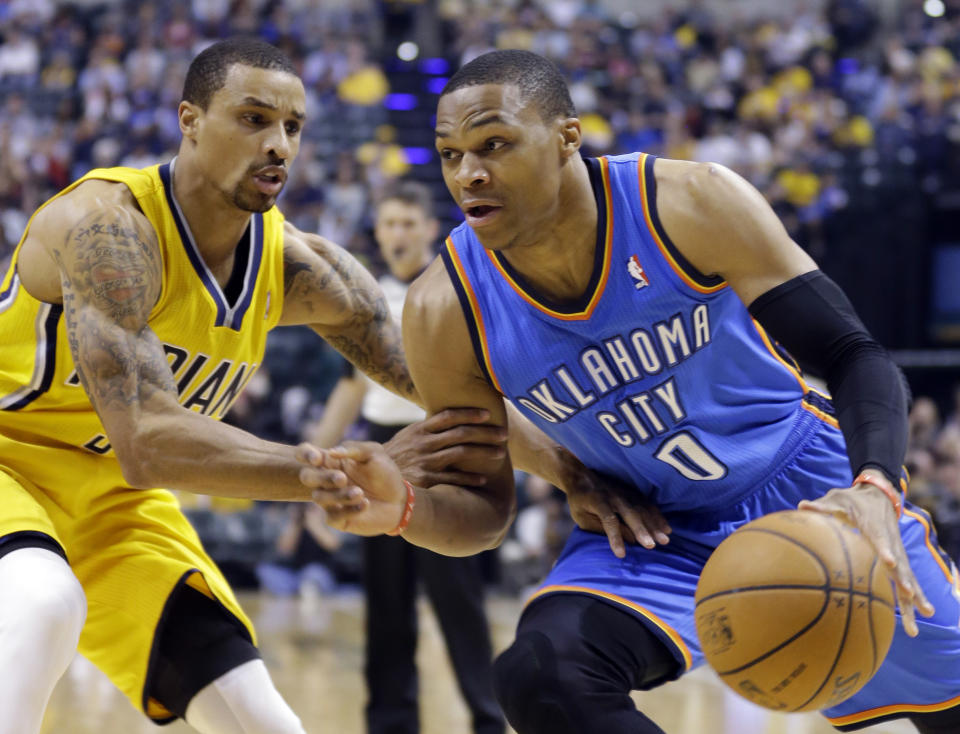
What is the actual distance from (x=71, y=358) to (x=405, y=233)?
7.91ft

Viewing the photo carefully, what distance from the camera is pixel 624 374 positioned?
10.0 feet

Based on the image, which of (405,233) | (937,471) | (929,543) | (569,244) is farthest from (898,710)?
(937,471)

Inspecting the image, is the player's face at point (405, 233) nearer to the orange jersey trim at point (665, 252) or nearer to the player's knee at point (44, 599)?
the orange jersey trim at point (665, 252)

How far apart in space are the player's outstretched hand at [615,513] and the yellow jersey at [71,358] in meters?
1.07

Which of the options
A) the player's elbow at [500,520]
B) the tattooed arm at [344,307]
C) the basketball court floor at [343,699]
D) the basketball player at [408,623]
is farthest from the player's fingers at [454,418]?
the basketball court floor at [343,699]

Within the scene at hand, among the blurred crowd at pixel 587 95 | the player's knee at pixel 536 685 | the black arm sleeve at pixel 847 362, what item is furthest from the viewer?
the blurred crowd at pixel 587 95

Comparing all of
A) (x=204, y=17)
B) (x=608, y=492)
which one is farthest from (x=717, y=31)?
(x=608, y=492)

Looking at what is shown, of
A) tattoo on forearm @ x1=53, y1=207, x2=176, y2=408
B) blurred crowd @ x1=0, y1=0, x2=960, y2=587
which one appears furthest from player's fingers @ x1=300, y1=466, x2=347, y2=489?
blurred crowd @ x1=0, y1=0, x2=960, y2=587

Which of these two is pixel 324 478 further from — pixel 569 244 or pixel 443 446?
pixel 569 244

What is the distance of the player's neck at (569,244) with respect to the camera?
3.02 metres

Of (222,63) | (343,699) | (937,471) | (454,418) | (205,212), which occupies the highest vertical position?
(222,63)

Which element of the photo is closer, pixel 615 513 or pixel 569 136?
pixel 569 136

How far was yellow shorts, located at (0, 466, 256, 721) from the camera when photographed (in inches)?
127

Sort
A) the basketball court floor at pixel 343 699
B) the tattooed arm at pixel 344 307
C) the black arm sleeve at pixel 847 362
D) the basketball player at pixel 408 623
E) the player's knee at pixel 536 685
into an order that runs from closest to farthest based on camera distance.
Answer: the black arm sleeve at pixel 847 362, the player's knee at pixel 536 685, the tattooed arm at pixel 344 307, the basketball player at pixel 408 623, the basketball court floor at pixel 343 699
